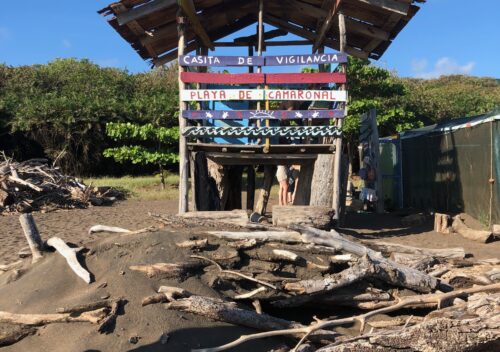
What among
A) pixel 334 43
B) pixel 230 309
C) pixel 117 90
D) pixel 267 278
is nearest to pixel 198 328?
pixel 230 309

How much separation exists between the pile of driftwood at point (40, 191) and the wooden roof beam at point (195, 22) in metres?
6.61

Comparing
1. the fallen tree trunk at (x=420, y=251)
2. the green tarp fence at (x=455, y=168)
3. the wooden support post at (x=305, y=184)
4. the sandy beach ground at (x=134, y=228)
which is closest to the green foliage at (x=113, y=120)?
the sandy beach ground at (x=134, y=228)

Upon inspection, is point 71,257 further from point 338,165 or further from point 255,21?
point 255,21

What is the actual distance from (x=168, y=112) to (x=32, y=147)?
603 centimetres

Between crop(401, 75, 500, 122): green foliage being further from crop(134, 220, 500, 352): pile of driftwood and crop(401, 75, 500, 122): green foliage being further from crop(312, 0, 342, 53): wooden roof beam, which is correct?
crop(134, 220, 500, 352): pile of driftwood

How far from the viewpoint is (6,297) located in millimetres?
5164

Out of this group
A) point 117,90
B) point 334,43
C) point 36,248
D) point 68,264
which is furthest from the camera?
point 117,90

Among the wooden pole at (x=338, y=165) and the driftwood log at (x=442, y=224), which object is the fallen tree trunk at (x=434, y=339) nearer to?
the wooden pole at (x=338, y=165)

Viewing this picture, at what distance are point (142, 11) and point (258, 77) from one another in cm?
221

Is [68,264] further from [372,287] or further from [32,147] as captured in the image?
[32,147]

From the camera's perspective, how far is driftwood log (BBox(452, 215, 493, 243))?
335 inches

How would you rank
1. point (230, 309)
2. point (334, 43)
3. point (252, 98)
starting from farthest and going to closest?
point (334, 43) < point (252, 98) < point (230, 309)

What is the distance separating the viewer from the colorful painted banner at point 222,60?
8.98 meters

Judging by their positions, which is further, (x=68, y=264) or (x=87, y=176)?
(x=87, y=176)
